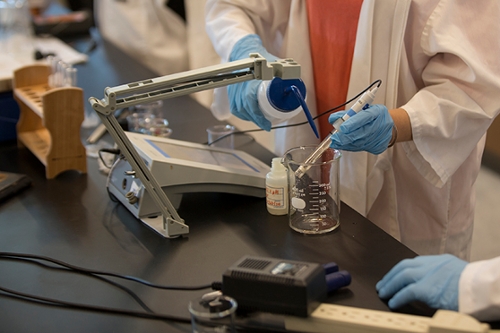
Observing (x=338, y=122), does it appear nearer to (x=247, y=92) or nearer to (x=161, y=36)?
(x=247, y=92)

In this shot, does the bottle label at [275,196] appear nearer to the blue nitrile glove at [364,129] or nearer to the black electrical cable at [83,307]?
the blue nitrile glove at [364,129]

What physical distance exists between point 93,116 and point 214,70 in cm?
102

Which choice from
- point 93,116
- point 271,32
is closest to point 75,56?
point 93,116

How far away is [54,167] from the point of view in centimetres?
155

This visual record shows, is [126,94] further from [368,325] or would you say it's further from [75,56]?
[75,56]

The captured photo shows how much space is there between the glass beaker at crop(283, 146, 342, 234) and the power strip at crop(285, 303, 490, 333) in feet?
1.12

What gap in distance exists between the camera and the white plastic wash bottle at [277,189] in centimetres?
123

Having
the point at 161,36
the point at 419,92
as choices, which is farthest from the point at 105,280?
the point at 161,36

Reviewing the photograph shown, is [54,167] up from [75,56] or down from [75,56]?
down

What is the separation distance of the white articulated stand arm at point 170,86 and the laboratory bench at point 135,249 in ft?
0.56

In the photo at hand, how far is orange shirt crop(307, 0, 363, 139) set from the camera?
150cm

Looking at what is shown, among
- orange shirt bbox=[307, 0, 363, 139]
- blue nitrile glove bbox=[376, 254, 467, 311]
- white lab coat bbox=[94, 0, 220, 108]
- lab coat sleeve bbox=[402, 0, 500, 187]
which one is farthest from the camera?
white lab coat bbox=[94, 0, 220, 108]

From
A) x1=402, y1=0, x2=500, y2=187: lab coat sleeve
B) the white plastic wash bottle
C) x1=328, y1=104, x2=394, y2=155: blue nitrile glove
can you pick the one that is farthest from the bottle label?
x1=402, y1=0, x2=500, y2=187: lab coat sleeve

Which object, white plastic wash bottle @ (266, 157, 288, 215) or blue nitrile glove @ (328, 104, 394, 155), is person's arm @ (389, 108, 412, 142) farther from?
white plastic wash bottle @ (266, 157, 288, 215)
